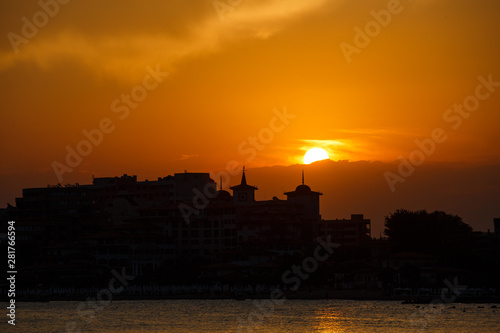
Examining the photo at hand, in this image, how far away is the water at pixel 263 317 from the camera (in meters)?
86.0

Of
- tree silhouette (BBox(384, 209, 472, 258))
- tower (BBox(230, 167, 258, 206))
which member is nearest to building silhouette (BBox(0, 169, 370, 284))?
tower (BBox(230, 167, 258, 206))

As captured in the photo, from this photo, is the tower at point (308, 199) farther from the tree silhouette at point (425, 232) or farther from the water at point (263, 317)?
the water at point (263, 317)

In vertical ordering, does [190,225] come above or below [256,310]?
above

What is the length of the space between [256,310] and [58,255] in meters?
49.5

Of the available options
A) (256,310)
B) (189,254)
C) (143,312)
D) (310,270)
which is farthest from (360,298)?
(189,254)

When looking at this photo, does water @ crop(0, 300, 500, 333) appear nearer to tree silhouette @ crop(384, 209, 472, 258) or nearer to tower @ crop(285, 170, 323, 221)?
tree silhouette @ crop(384, 209, 472, 258)

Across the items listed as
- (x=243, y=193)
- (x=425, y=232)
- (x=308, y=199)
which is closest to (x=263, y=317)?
(x=425, y=232)

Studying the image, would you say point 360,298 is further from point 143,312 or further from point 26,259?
point 26,259

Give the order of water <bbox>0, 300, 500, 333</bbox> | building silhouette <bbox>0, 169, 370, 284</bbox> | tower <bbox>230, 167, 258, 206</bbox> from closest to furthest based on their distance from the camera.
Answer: water <bbox>0, 300, 500, 333</bbox>, building silhouette <bbox>0, 169, 370, 284</bbox>, tower <bbox>230, 167, 258, 206</bbox>

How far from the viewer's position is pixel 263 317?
9850 centimetres

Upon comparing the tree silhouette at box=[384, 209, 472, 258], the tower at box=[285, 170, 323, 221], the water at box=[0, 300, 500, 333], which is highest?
the tower at box=[285, 170, 323, 221]

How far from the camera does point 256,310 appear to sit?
107 metres

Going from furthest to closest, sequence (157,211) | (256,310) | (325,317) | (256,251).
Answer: (157,211), (256,251), (256,310), (325,317)

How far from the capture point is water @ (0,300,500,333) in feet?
282
